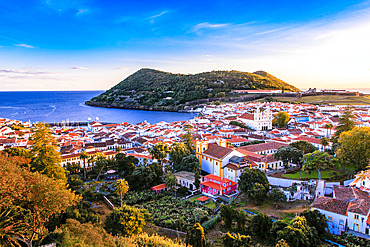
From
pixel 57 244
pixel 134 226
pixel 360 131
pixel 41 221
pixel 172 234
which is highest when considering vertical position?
pixel 360 131

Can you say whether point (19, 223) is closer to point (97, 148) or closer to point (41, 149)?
point (41, 149)

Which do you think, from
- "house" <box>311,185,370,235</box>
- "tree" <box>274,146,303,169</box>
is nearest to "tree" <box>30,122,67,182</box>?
"house" <box>311,185,370,235</box>

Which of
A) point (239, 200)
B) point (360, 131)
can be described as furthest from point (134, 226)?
point (360, 131)

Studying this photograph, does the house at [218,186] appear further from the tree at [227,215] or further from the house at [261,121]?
the house at [261,121]

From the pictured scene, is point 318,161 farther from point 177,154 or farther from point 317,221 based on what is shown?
point 177,154

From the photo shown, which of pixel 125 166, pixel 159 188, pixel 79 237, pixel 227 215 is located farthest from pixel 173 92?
pixel 79 237
